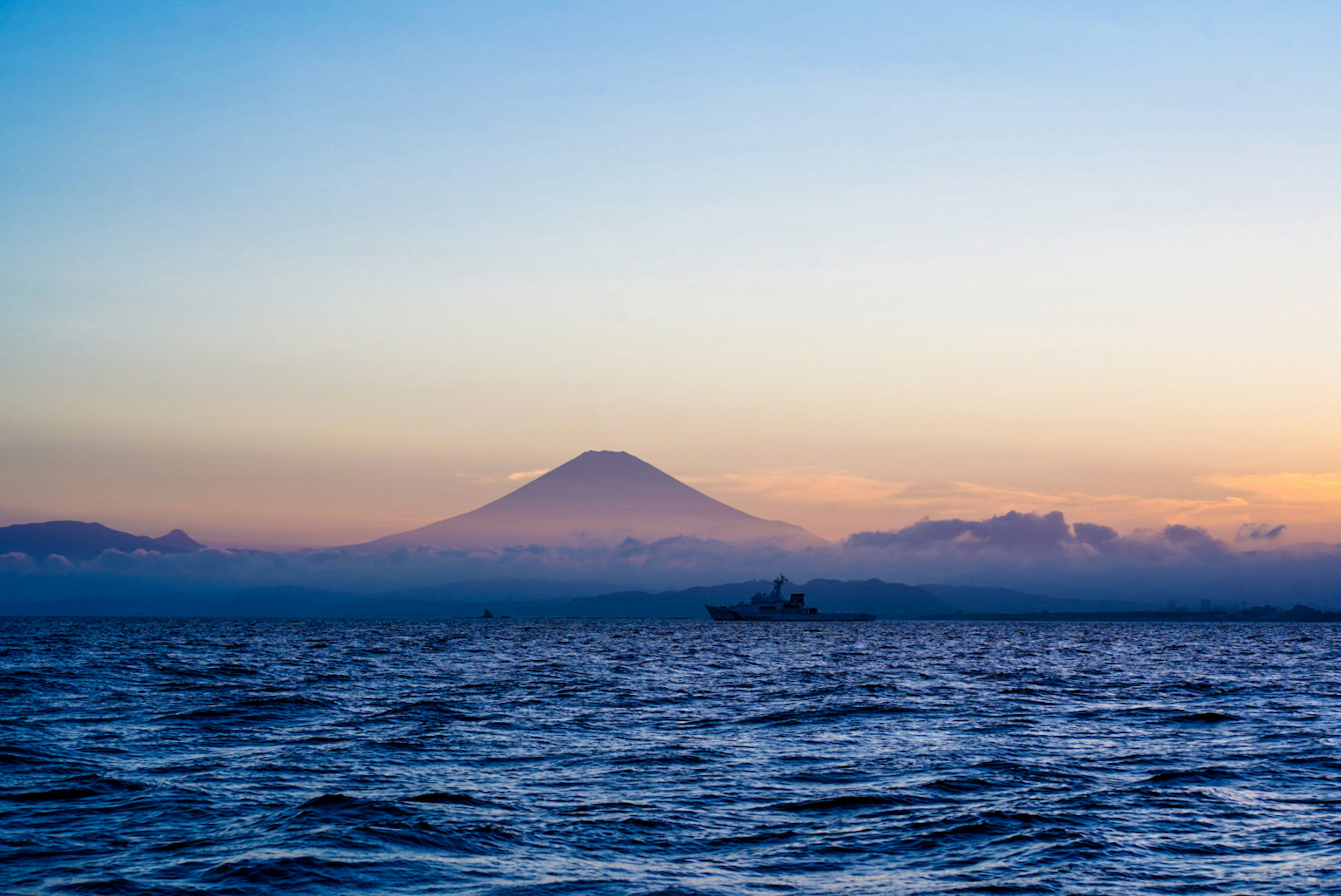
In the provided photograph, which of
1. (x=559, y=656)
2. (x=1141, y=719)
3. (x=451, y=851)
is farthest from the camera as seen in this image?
(x=559, y=656)

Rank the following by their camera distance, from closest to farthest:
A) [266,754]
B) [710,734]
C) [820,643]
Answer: [266,754] < [710,734] < [820,643]

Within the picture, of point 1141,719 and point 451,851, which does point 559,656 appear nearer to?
point 1141,719

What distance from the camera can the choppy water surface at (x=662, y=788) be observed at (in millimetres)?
17812

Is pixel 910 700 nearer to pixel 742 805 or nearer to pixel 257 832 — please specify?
pixel 742 805

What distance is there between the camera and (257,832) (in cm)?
2019

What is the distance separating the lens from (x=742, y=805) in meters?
23.2

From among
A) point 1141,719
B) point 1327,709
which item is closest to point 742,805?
point 1141,719

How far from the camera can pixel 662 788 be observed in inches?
989

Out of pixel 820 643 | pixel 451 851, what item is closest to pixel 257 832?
pixel 451 851

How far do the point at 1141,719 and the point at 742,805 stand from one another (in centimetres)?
2393

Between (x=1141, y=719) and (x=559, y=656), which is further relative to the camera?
(x=559, y=656)

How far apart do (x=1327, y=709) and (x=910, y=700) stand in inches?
681

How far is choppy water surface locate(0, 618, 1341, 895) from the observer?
58.4 feet

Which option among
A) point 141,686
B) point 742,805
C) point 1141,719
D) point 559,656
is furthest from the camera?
point 559,656
